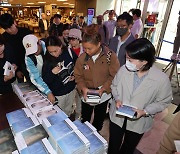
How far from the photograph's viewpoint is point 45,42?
1.77m

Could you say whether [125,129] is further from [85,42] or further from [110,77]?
[85,42]

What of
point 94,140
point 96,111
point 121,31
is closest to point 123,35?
point 121,31

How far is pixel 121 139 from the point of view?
5.51 feet

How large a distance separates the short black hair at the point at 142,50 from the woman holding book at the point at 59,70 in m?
0.83

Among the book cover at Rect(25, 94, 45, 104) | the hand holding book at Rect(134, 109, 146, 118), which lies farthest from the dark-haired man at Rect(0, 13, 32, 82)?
the hand holding book at Rect(134, 109, 146, 118)

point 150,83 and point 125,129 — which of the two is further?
point 125,129

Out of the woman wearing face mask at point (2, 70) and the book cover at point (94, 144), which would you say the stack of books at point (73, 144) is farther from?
the woman wearing face mask at point (2, 70)

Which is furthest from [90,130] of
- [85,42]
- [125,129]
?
[85,42]

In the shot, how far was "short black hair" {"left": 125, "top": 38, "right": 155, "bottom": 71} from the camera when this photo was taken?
4.06ft

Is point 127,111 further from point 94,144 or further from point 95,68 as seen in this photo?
point 95,68

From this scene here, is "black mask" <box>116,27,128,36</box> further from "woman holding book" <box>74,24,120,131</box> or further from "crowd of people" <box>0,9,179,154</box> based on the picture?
"woman holding book" <box>74,24,120,131</box>

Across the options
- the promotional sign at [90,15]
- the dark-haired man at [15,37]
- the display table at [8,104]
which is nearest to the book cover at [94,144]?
the display table at [8,104]

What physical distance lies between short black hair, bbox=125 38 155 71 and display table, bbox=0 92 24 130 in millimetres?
1218

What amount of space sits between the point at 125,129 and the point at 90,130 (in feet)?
1.85
